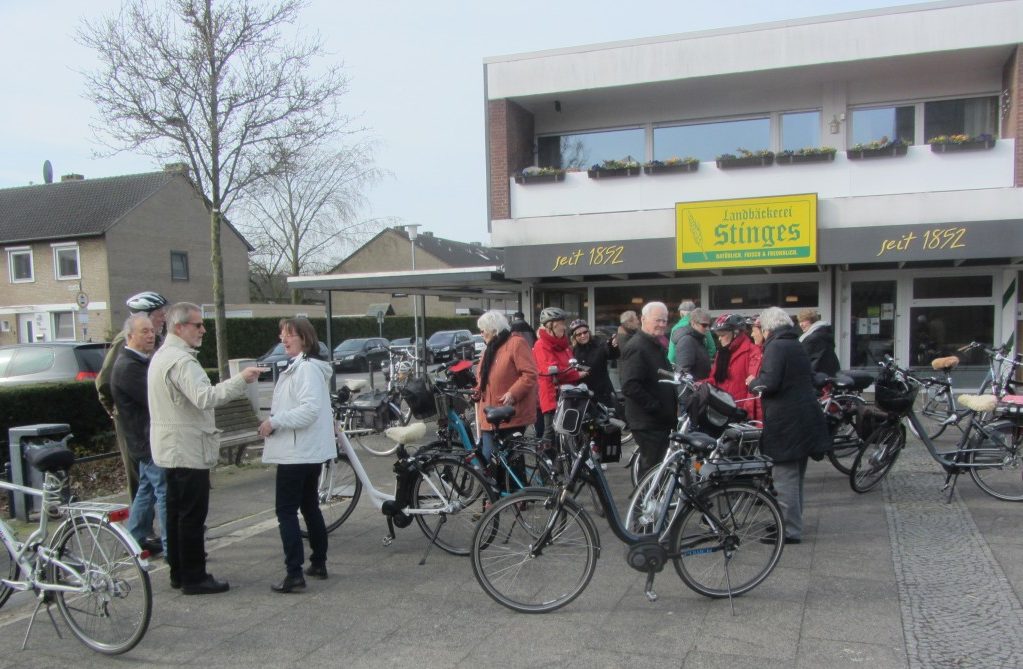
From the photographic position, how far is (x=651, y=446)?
548 cm

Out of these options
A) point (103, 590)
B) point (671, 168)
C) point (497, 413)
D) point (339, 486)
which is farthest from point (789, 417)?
point (671, 168)

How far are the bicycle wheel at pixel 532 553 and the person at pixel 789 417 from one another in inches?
69.9

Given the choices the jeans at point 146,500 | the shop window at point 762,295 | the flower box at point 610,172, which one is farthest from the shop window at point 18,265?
the jeans at point 146,500

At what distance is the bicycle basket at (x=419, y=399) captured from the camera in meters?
5.82

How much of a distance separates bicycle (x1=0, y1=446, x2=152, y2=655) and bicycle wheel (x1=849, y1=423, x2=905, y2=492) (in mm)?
5670

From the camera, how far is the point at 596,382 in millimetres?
7871

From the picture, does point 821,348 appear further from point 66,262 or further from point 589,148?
point 66,262

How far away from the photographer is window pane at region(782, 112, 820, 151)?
13.3 metres

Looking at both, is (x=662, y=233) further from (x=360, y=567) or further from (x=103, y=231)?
(x=103, y=231)

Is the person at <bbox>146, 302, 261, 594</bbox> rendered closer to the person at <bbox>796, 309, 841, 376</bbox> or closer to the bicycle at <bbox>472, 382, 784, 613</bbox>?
the bicycle at <bbox>472, 382, 784, 613</bbox>

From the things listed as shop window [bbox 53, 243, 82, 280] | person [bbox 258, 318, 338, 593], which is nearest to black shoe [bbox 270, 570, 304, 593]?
person [bbox 258, 318, 338, 593]

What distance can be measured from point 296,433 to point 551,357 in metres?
3.47

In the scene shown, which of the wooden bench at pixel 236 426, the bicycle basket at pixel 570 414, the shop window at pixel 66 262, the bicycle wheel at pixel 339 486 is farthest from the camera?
the shop window at pixel 66 262

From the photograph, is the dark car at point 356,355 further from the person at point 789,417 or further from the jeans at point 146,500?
the person at point 789,417
